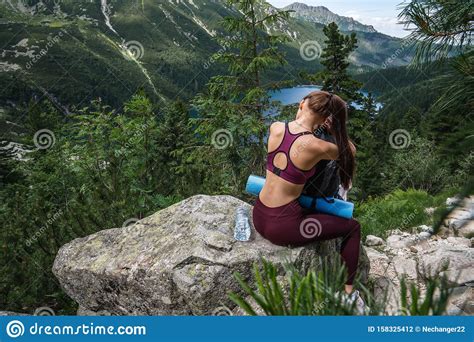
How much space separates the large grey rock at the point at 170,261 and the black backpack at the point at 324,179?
1.68 feet

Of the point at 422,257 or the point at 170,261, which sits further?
the point at 422,257

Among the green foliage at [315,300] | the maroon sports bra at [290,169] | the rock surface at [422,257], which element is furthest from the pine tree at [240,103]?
the green foliage at [315,300]

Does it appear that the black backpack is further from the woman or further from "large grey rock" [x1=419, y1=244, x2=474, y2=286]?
"large grey rock" [x1=419, y1=244, x2=474, y2=286]

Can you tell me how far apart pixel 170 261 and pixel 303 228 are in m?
1.22

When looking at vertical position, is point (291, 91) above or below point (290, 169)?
above

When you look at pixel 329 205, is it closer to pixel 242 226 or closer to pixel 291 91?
pixel 242 226

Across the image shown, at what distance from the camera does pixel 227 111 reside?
8.32 m

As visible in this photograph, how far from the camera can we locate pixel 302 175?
3389 mm

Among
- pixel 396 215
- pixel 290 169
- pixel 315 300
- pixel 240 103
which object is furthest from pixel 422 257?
pixel 240 103

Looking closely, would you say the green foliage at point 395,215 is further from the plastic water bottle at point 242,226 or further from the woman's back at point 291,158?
the woman's back at point 291,158

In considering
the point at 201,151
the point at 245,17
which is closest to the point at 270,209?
the point at 201,151

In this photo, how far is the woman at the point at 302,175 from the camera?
132 inches

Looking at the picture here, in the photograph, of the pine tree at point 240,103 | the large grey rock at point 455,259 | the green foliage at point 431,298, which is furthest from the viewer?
the pine tree at point 240,103

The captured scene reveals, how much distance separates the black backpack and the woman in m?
0.09
